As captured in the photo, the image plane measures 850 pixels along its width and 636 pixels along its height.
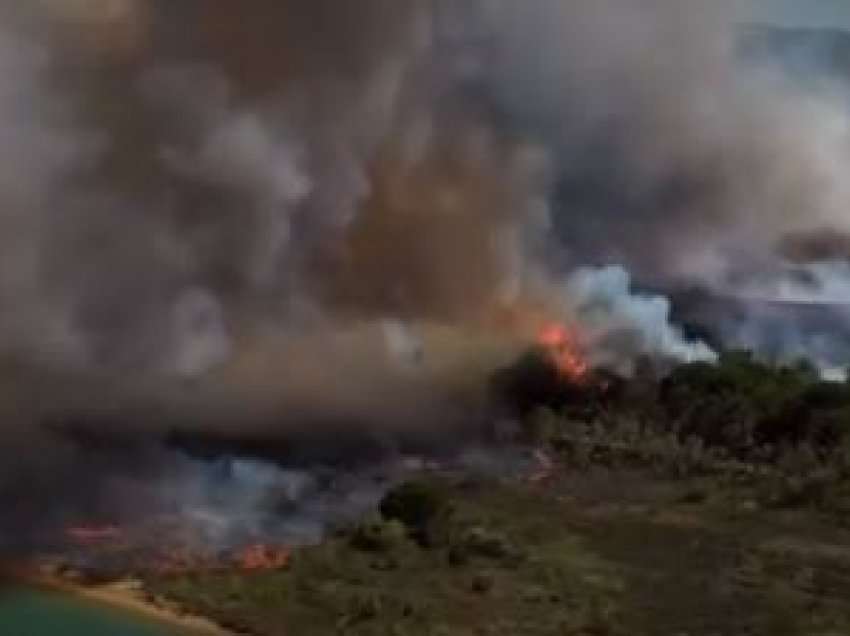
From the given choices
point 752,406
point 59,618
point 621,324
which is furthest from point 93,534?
point 621,324

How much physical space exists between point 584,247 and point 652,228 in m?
6.31

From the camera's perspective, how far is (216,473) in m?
40.7

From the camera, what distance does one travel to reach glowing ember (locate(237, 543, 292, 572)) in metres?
34.6

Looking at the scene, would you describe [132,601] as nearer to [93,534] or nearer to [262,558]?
Result: [262,558]

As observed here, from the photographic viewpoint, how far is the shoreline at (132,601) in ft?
102

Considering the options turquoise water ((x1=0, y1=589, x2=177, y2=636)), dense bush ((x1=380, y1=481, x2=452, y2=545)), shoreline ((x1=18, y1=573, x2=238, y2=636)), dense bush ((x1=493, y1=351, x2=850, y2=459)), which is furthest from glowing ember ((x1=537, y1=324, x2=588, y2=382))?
turquoise water ((x1=0, y1=589, x2=177, y2=636))

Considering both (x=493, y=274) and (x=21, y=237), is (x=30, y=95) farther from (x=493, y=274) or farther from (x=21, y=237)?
(x=493, y=274)

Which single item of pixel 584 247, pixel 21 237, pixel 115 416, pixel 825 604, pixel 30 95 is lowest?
pixel 825 604

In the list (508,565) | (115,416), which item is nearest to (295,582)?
(508,565)

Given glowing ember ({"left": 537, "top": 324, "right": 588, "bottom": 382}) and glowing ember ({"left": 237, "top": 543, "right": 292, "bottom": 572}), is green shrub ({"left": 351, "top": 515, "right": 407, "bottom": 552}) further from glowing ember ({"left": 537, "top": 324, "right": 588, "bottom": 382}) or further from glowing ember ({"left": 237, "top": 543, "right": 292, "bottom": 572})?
glowing ember ({"left": 537, "top": 324, "right": 588, "bottom": 382})

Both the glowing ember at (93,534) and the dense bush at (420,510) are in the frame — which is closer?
the glowing ember at (93,534)

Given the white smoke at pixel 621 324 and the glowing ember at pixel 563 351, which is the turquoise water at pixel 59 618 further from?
the white smoke at pixel 621 324

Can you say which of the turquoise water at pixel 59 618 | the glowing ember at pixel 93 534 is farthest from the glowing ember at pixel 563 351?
the turquoise water at pixel 59 618

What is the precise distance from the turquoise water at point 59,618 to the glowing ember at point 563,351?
84.7ft
